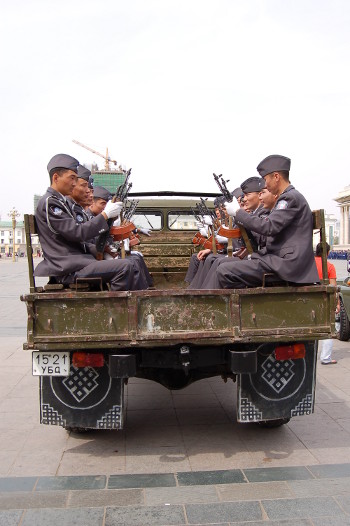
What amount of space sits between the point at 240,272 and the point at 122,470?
172 centimetres

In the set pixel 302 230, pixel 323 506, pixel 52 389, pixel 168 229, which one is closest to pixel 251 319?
pixel 302 230

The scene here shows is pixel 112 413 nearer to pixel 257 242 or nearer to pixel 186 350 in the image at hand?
pixel 186 350

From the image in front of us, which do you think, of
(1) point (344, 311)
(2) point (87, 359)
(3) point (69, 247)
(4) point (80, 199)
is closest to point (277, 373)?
(2) point (87, 359)

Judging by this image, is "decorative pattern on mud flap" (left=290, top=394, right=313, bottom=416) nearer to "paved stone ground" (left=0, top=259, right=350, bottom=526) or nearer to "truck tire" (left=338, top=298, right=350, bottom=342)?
"paved stone ground" (left=0, top=259, right=350, bottom=526)

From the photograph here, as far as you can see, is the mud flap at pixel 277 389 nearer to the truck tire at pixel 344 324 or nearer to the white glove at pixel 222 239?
the white glove at pixel 222 239

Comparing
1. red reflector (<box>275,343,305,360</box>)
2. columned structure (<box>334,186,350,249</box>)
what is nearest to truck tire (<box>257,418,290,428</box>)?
red reflector (<box>275,343,305,360</box>)

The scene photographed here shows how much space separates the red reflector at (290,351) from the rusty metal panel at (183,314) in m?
0.51

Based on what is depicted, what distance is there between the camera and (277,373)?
4.64m

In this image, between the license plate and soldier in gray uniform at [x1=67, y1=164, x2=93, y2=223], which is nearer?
the license plate

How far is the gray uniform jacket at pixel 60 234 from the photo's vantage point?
4.36 meters

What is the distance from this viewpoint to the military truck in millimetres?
4102

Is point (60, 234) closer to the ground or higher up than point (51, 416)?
higher up

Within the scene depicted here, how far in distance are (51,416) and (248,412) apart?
156 centimetres

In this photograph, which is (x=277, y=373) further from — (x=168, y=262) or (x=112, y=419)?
(x=168, y=262)
